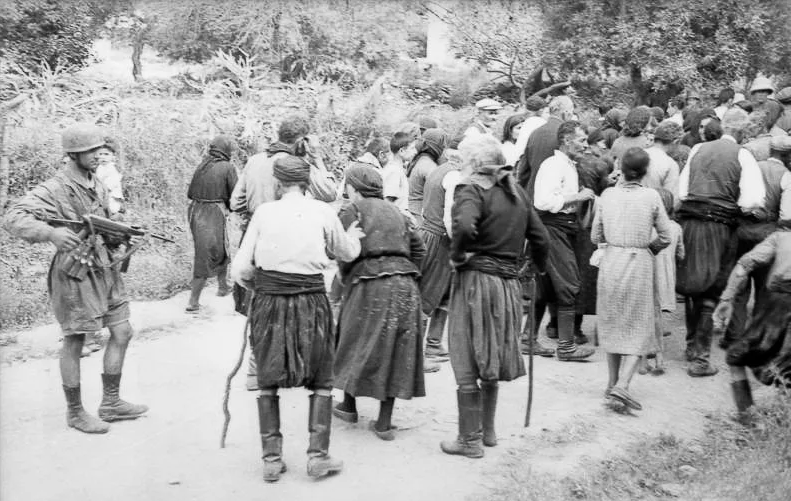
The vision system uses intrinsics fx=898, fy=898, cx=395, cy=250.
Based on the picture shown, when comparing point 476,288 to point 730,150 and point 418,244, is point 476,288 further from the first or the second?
point 730,150

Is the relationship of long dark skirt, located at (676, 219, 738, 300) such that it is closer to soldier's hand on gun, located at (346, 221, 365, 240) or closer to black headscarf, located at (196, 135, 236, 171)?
soldier's hand on gun, located at (346, 221, 365, 240)

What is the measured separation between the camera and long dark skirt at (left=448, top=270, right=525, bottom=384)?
5.42 meters

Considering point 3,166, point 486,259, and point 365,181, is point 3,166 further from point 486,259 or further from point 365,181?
point 486,259

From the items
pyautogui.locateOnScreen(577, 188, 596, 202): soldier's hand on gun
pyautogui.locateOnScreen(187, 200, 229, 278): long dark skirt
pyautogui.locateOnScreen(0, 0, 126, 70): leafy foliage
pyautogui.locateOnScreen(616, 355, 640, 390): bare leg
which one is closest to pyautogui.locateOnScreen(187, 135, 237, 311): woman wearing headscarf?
pyautogui.locateOnScreen(187, 200, 229, 278): long dark skirt

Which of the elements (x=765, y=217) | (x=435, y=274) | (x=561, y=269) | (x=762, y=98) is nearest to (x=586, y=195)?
(x=561, y=269)

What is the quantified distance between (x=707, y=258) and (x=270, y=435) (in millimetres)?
4006

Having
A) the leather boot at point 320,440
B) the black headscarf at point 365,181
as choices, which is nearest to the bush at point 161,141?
the black headscarf at point 365,181

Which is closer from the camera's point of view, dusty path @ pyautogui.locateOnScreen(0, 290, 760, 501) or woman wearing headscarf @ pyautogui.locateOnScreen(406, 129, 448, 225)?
dusty path @ pyautogui.locateOnScreen(0, 290, 760, 501)

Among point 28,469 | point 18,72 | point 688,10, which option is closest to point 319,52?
point 18,72

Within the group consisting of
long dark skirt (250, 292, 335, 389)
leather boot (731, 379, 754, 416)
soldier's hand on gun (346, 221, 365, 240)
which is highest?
soldier's hand on gun (346, 221, 365, 240)

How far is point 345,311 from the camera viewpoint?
19.0 ft

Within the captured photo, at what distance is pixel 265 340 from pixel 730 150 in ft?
13.8

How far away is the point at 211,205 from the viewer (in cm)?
870

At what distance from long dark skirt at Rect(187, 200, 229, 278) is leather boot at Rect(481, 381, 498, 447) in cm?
397
